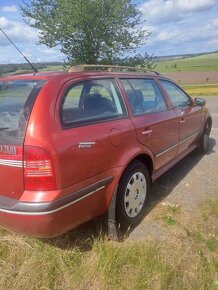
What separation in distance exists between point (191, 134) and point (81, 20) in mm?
18633

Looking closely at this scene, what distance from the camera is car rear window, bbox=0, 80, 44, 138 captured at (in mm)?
2719

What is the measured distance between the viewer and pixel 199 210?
159 inches

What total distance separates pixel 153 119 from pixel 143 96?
34cm

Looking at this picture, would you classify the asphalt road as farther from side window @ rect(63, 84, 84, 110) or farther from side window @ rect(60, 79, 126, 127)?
side window @ rect(63, 84, 84, 110)

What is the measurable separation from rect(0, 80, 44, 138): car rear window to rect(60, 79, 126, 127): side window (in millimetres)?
280

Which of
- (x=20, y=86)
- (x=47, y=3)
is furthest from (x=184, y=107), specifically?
(x=47, y=3)

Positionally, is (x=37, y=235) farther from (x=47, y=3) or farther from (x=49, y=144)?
(x=47, y=3)

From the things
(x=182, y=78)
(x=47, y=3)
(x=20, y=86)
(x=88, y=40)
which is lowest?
(x=182, y=78)

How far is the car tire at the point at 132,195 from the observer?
135 inches

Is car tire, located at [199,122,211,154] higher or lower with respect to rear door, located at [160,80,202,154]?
lower

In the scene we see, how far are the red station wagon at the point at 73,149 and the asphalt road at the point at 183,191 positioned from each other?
18cm

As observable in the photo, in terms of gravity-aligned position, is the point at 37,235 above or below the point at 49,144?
below

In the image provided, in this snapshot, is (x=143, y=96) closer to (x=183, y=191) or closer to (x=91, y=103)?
(x=91, y=103)

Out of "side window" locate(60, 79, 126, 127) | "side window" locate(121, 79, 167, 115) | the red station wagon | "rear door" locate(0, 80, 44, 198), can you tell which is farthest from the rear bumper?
"side window" locate(121, 79, 167, 115)
